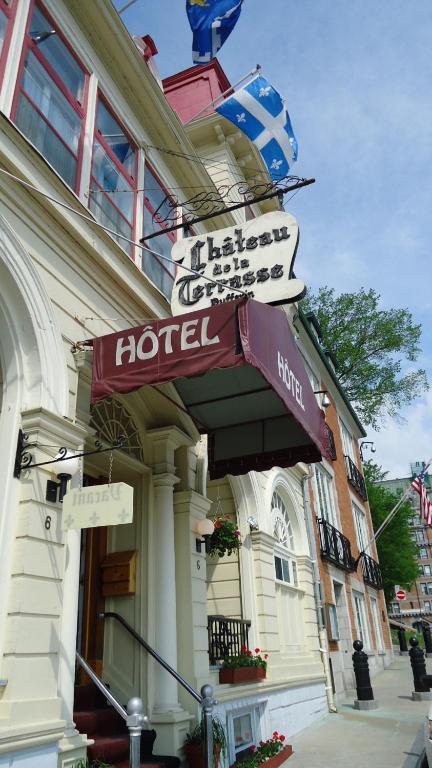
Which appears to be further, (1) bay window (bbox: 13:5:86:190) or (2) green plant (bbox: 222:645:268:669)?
(2) green plant (bbox: 222:645:268:669)

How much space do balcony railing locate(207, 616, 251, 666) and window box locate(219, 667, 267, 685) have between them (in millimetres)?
245

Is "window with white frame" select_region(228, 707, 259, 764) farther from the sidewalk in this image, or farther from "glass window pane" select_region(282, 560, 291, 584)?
"glass window pane" select_region(282, 560, 291, 584)

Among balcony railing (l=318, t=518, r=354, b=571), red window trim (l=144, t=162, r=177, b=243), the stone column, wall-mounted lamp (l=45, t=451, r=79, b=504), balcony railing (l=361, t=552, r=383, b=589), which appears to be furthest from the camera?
balcony railing (l=361, t=552, r=383, b=589)

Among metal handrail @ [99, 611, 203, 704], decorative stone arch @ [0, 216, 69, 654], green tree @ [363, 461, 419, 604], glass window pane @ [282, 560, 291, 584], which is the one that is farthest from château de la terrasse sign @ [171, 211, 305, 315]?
green tree @ [363, 461, 419, 604]

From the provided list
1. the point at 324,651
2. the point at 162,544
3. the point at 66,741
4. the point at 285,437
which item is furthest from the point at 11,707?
the point at 324,651

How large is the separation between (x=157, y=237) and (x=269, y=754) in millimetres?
7667

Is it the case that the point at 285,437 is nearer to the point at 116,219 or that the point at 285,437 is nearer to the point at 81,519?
the point at 116,219

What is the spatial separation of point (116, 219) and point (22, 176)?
237 centimetres

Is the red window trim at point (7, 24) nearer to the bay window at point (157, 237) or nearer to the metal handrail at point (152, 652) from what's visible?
the bay window at point (157, 237)

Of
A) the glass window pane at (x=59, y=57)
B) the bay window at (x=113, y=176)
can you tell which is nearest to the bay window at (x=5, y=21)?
the glass window pane at (x=59, y=57)

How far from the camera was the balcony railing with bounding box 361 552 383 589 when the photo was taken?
21.9 meters

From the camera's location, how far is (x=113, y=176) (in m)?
7.98

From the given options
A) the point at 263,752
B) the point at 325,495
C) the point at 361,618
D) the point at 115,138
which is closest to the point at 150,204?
the point at 115,138

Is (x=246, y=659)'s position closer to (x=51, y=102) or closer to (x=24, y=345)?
(x=24, y=345)
